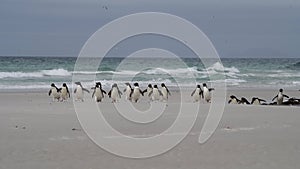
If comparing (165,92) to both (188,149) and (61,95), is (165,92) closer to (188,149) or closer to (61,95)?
(61,95)

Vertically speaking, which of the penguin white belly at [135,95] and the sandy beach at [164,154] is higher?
the penguin white belly at [135,95]

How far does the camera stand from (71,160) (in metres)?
8.66

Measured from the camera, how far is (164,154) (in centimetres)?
925

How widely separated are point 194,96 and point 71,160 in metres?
14.3

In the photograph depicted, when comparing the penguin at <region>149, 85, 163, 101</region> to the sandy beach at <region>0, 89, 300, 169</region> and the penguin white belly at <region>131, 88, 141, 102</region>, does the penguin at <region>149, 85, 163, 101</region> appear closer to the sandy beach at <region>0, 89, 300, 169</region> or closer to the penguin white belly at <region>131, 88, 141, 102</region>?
the penguin white belly at <region>131, 88, 141, 102</region>

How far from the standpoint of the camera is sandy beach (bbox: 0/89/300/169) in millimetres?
8539

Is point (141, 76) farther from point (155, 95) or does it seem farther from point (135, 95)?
point (135, 95)

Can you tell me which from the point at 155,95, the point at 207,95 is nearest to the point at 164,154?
the point at 207,95

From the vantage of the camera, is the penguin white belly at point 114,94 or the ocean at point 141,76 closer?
the penguin white belly at point 114,94

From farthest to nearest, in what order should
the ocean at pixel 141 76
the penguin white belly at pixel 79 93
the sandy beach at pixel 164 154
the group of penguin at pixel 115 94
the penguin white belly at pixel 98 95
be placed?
1. the ocean at pixel 141 76
2. the penguin white belly at pixel 79 93
3. the group of penguin at pixel 115 94
4. the penguin white belly at pixel 98 95
5. the sandy beach at pixel 164 154

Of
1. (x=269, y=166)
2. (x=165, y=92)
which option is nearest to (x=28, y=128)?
(x=269, y=166)

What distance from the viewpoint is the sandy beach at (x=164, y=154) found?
8539 millimetres

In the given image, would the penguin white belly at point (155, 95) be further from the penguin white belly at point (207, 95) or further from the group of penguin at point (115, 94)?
the penguin white belly at point (207, 95)

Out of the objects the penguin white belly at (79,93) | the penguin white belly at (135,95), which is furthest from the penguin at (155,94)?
the penguin white belly at (79,93)
